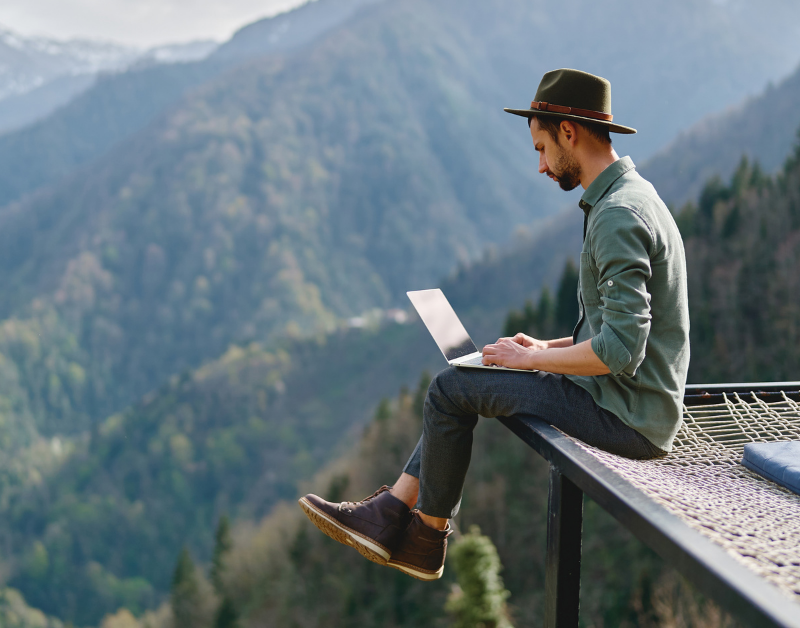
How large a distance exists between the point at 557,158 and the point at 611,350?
891mm

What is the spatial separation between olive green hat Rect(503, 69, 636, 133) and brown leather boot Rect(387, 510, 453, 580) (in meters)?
1.75

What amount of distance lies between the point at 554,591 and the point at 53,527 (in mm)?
99642

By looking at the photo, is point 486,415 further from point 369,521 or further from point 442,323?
point 369,521

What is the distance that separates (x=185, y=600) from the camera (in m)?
53.9

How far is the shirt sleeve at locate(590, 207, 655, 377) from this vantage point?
100 inches

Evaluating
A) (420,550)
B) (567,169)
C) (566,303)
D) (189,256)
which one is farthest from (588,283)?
(189,256)

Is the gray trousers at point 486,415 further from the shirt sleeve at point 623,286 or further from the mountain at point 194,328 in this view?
the mountain at point 194,328

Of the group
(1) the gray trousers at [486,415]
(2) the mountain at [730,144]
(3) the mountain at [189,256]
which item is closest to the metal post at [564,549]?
(1) the gray trousers at [486,415]

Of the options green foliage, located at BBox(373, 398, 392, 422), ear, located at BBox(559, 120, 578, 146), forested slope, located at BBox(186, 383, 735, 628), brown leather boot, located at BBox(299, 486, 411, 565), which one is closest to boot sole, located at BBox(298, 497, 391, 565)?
brown leather boot, located at BBox(299, 486, 411, 565)

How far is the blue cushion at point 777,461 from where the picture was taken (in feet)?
9.87

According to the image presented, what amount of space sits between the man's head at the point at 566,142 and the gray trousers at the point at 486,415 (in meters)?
0.80

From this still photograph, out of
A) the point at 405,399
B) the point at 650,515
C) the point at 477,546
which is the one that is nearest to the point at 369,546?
the point at 650,515

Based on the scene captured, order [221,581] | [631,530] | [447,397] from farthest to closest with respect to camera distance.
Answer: [221,581] < [447,397] < [631,530]

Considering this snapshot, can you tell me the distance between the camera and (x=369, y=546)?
3.19 metres
